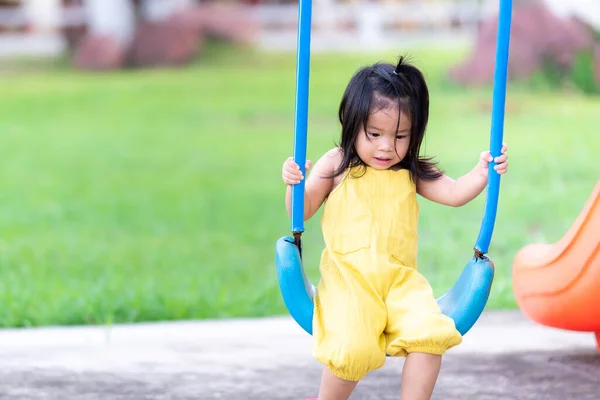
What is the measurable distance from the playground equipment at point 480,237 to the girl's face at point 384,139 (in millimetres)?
232

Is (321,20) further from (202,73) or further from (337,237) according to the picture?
(337,237)

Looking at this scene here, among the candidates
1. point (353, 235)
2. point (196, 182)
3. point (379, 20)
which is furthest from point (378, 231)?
point (379, 20)

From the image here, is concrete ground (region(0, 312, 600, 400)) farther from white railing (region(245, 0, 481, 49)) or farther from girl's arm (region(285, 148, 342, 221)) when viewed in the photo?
white railing (region(245, 0, 481, 49))

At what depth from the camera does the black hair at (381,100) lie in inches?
103

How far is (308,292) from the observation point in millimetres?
2615

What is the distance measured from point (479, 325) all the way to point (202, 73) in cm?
1197

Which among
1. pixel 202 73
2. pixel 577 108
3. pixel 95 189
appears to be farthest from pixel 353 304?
pixel 202 73

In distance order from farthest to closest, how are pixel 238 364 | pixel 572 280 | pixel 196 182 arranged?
pixel 196 182
pixel 238 364
pixel 572 280

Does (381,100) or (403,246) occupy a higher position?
(381,100)

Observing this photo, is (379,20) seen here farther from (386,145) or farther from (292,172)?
(292,172)

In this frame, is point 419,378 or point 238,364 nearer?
point 419,378

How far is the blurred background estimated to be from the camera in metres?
5.47

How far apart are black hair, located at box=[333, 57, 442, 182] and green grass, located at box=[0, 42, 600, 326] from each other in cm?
166

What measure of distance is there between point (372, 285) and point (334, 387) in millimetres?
294
